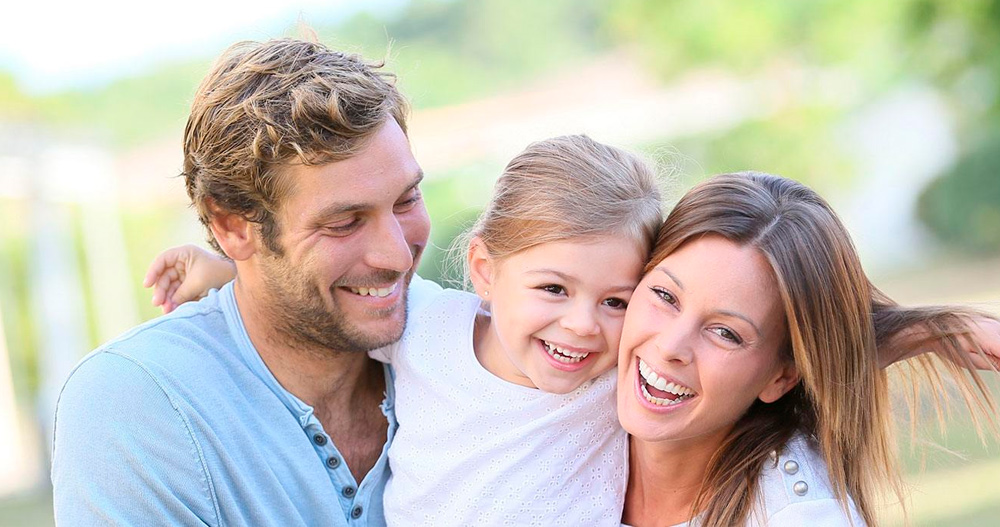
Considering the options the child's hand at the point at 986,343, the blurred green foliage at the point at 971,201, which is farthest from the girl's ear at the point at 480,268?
the blurred green foliage at the point at 971,201

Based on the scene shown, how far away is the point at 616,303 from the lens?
2.60 m

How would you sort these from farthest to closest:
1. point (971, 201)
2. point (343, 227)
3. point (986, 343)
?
point (971, 201)
point (343, 227)
point (986, 343)

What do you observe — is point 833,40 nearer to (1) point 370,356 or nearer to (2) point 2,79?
(1) point 370,356

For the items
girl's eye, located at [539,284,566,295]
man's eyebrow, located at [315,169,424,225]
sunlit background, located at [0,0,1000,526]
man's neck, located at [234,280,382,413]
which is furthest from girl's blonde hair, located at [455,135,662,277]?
sunlit background, located at [0,0,1000,526]

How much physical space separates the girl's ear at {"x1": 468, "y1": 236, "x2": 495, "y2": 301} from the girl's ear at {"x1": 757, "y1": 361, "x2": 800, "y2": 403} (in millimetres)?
763

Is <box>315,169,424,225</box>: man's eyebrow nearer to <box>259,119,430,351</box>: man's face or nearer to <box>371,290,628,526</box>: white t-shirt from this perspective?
<box>259,119,430,351</box>: man's face

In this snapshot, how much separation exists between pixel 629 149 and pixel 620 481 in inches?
34.3

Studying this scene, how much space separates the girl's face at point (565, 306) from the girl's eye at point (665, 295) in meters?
0.11

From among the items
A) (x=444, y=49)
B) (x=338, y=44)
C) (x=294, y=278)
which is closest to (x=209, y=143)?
(x=294, y=278)

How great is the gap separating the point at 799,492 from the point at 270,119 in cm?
157

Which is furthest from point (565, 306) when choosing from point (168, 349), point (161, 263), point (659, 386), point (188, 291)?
point (161, 263)

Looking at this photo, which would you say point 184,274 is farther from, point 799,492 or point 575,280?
point 799,492

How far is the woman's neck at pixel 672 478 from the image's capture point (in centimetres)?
265

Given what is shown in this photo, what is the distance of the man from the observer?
255 cm
